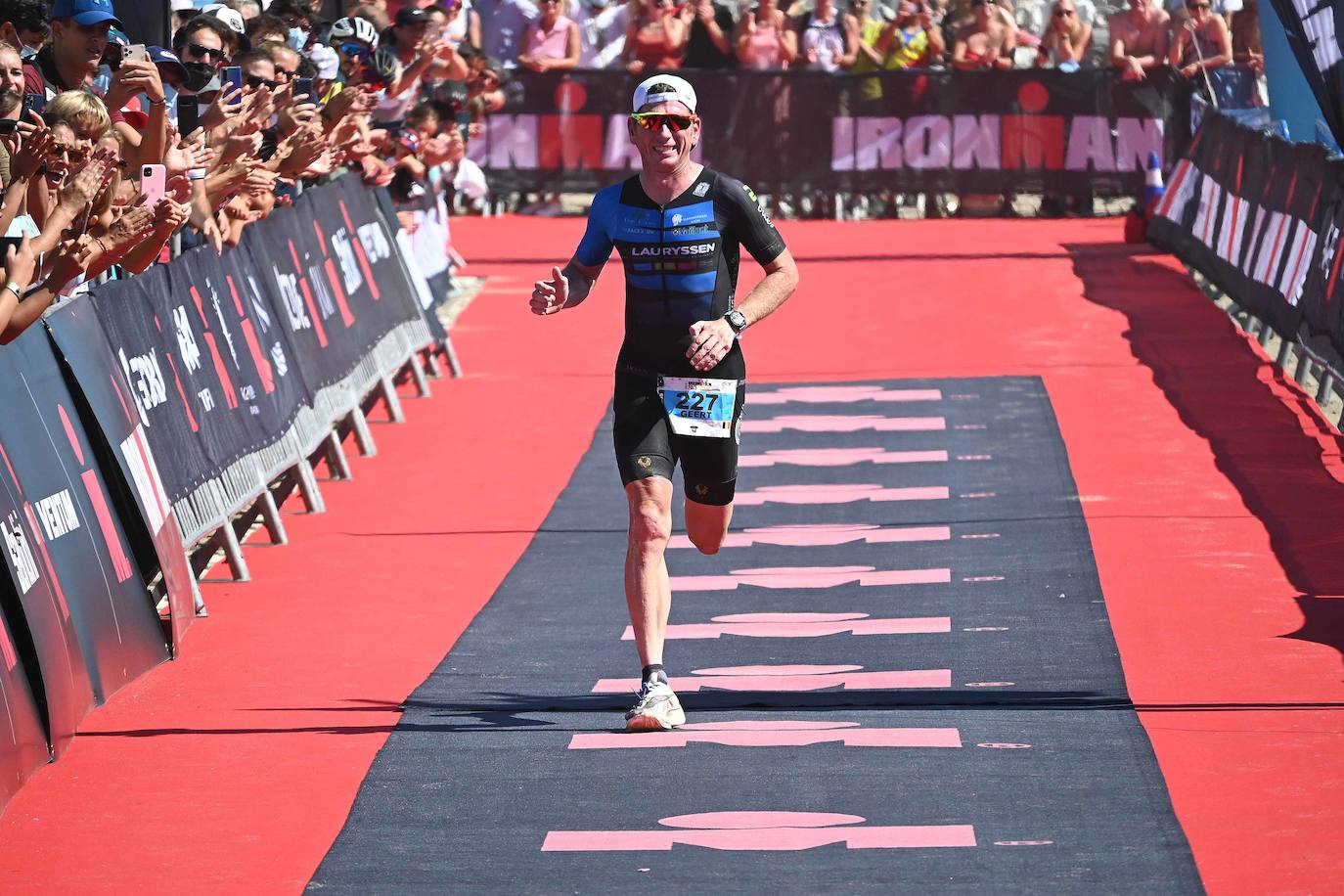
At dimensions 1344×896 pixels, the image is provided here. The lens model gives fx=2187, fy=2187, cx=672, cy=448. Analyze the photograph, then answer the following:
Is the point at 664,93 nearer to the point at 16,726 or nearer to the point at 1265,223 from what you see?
the point at 16,726

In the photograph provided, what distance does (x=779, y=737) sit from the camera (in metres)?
7.86

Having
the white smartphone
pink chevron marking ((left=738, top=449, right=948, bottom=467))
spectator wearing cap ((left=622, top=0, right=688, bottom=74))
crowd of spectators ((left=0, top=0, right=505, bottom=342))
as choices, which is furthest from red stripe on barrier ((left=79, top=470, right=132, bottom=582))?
spectator wearing cap ((left=622, top=0, right=688, bottom=74))

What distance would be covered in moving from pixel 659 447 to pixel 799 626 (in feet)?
6.77

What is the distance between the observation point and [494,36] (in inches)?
1134

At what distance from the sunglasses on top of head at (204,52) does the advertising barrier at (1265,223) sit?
710cm

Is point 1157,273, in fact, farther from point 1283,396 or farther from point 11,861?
point 11,861

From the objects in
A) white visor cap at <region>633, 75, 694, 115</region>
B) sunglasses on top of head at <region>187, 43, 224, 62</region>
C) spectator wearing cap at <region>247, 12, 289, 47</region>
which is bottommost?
spectator wearing cap at <region>247, 12, 289, 47</region>

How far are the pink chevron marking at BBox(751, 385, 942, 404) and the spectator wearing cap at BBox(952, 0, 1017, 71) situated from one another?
12478mm

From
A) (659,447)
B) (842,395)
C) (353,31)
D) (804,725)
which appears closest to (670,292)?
(659,447)

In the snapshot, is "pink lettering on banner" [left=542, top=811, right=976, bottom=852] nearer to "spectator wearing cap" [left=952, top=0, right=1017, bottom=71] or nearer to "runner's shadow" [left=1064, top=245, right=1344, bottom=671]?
"runner's shadow" [left=1064, top=245, right=1344, bottom=671]

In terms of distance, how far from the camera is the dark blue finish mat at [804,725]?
6.55 m

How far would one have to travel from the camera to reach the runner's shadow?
10.8 m

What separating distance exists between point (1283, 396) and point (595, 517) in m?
5.58

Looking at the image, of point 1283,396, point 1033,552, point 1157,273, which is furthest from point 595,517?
point 1157,273
